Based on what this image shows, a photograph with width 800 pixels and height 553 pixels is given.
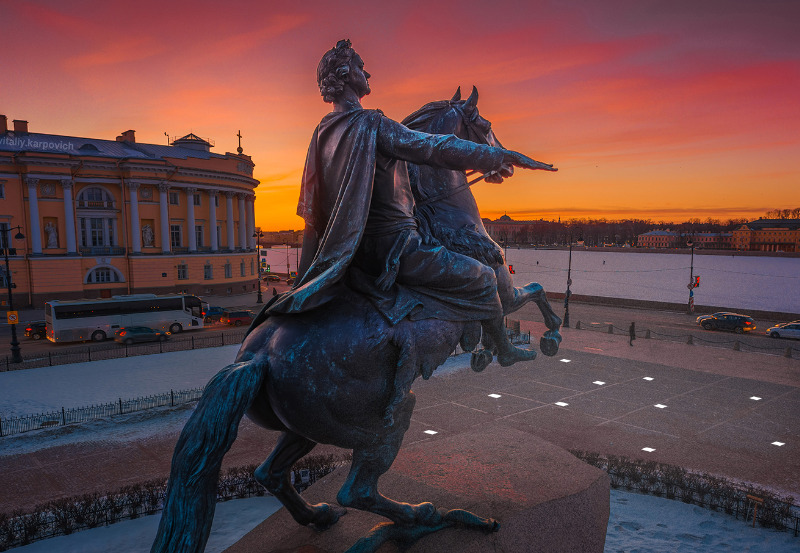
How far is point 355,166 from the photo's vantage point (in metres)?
4.42

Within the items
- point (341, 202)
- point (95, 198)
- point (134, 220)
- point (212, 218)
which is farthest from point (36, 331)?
point (341, 202)

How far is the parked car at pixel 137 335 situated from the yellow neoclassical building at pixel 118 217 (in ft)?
47.1

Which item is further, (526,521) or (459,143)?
(526,521)

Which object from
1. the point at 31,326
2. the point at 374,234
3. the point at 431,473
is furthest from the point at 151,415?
the point at 31,326

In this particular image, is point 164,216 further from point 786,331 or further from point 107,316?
point 786,331

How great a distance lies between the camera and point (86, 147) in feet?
157

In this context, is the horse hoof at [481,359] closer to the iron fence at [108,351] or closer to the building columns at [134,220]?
the iron fence at [108,351]

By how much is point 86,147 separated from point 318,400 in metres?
53.1

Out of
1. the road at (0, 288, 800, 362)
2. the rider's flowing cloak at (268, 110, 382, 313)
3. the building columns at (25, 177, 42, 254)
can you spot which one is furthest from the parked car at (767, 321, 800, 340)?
the building columns at (25, 177, 42, 254)

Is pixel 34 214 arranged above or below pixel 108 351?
above

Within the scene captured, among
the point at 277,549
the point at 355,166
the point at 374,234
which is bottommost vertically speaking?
the point at 277,549

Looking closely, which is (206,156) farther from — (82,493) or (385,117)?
(385,117)

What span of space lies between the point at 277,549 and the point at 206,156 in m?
52.8

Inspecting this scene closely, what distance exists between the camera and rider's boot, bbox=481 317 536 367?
5719 mm
